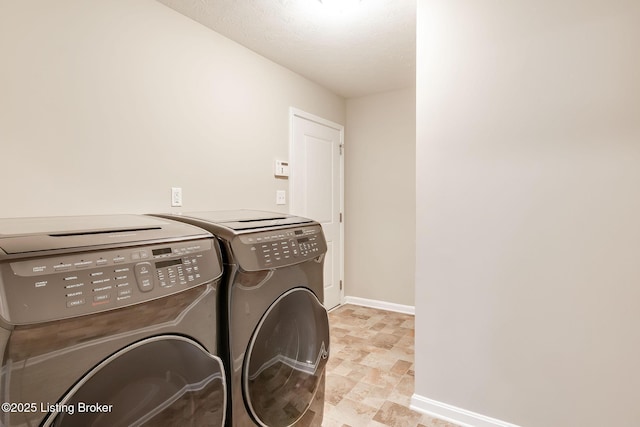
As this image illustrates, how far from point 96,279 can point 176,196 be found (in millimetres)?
1258

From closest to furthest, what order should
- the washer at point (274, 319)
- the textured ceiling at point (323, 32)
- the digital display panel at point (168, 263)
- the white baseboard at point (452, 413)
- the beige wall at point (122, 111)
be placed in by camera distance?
1. the digital display panel at point (168, 263)
2. the washer at point (274, 319)
3. the beige wall at point (122, 111)
4. the white baseboard at point (452, 413)
5. the textured ceiling at point (323, 32)

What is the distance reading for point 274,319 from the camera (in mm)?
1332

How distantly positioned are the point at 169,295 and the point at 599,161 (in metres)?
1.77

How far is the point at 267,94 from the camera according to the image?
266cm

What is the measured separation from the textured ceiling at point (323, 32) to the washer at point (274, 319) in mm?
1295

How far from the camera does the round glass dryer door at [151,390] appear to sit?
0.79 m

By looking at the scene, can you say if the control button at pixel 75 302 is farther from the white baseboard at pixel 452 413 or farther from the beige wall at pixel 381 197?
the beige wall at pixel 381 197

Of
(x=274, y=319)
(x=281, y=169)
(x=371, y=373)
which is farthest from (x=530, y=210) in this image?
(x=281, y=169)

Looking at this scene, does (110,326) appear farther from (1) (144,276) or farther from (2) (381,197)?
(2) (381,197)

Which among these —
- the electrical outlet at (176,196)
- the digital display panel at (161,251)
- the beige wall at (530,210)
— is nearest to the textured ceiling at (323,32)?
the beige wall at (530,210)

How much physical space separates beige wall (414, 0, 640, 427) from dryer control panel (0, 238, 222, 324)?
4.23 ft

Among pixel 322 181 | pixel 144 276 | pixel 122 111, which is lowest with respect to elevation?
pixel 144 276

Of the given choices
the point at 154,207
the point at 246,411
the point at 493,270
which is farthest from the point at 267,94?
the point at 246,411

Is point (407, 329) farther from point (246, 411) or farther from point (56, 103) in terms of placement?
point (56, 103)
